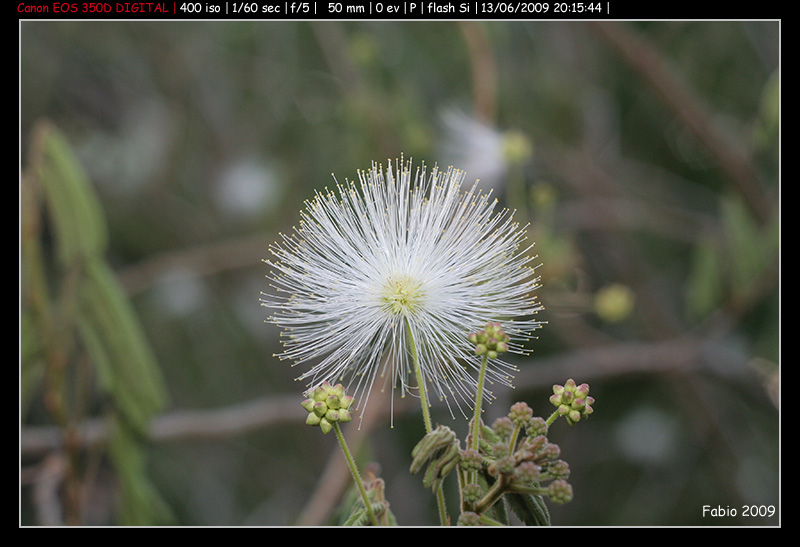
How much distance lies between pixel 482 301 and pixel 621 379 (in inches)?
133

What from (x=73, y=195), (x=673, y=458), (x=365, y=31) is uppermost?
(x=365, y=31)

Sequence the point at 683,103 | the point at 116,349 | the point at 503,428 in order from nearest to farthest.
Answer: the point at 503,428
the point at 116,349
the point at 683,103

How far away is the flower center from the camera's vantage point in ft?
5.03

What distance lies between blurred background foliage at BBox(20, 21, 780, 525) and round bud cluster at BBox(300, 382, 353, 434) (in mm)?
1721

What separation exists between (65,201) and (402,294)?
1358 millimetres

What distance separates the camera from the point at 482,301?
1483 mm

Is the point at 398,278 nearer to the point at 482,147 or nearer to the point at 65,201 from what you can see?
the point at 65,201

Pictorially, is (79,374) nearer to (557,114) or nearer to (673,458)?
(557,114)

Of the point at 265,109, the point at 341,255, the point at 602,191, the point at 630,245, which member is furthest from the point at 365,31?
the point at 341,255

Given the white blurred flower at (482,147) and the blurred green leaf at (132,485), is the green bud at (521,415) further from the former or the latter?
the white blurred flower at (482,147)

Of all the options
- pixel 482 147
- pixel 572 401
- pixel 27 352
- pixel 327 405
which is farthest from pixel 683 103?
pixel 27 352

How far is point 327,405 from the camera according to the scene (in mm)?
1163

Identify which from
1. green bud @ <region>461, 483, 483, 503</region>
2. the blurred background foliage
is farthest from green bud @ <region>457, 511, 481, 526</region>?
the blurred background foliage

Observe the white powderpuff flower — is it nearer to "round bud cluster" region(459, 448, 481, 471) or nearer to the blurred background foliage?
"round bud cluster" region(459, 448, 481, 471)
